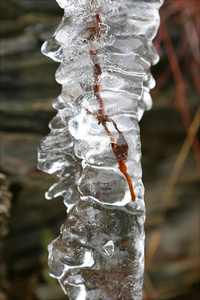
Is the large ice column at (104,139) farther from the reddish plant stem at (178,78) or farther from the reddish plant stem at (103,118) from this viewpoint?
the reddish plant stem at (178,78)

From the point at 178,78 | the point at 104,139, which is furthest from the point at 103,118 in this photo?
the point at 178,78

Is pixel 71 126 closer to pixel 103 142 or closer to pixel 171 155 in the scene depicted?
pixel 103 142

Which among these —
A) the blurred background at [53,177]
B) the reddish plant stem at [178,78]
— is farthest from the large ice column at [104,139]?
the reddish plant stem at [178,78]

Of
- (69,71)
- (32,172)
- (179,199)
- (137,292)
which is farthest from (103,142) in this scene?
(179,199)

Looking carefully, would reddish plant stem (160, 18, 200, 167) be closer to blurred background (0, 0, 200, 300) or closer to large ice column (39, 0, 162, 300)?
blurred background (0, 0, 200, 300)

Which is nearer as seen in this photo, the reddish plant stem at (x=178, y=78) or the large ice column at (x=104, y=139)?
the large ice column at (x=104, y=139)

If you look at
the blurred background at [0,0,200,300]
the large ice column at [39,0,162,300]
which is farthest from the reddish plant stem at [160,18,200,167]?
the large ice column at [39,0,162,300]
